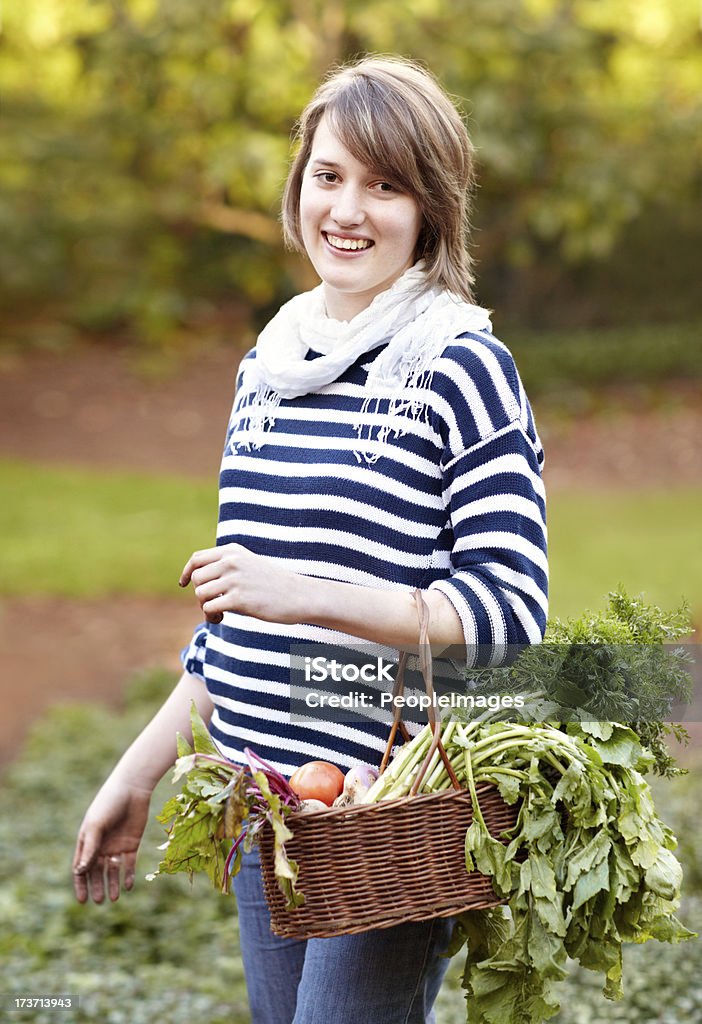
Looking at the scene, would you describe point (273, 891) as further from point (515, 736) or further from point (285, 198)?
point (285, 198)

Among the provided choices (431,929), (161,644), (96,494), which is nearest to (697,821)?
(431,929)

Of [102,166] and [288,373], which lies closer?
[288,373]

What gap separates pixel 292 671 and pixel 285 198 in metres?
0.74

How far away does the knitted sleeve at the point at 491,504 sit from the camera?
1653 millimetres

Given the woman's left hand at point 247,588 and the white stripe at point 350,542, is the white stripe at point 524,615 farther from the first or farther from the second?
→ the woman's left hand at point 247,588

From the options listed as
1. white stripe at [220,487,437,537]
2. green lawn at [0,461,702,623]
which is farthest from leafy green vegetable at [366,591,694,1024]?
green lawn at [0,461,702,623]

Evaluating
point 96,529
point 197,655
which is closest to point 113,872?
point 197,655

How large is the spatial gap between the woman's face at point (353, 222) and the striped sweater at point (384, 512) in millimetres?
120

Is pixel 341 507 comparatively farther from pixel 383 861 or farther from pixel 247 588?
pixel 383 861

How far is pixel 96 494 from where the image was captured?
11.5 m

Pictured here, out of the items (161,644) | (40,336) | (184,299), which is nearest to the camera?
(161,644)

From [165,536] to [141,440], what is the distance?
3792 mm

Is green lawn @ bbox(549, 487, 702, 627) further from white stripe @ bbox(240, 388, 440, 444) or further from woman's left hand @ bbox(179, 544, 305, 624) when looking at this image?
woman's left hand @ bbox(179, 544, 305, 624)

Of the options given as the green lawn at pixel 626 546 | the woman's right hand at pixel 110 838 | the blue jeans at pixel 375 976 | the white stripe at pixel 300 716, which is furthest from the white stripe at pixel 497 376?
Result: the green lawn at pixel 626 546
